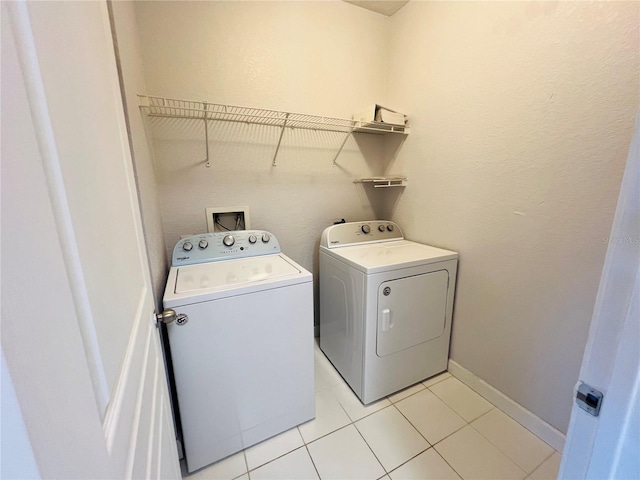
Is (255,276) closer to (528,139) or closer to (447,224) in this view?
(447,224)

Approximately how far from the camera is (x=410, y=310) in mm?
1619

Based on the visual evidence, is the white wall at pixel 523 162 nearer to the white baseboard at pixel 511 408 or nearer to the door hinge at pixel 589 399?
the white baseboard at pixel 511 408

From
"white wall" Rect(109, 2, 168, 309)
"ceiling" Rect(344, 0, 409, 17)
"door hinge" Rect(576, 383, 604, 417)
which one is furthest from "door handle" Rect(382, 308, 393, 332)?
"ceiling" Rect(344, 0, 409, 17)

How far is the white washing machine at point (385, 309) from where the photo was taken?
4.97 feet

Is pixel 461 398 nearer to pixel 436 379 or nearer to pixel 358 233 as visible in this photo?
pixel 436 379

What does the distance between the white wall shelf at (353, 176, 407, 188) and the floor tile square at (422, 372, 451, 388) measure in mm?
1466

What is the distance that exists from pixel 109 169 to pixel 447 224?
182cm

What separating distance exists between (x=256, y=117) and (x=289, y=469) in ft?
6.86

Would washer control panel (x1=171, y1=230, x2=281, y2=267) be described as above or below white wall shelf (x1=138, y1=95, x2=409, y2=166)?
below

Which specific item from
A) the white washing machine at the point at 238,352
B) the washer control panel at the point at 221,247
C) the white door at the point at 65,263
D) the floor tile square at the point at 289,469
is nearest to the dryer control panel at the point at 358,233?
the washer control panel at the point at 221,247

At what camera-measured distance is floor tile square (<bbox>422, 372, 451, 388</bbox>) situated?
182 centimetres

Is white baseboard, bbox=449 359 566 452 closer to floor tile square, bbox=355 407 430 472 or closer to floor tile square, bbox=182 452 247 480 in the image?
floor tile square, bbox=355 407 430 472

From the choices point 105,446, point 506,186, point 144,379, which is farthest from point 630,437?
point 506,186

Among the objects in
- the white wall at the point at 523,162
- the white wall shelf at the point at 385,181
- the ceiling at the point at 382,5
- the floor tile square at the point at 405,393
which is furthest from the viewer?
the white wall shelf at the point at 385,181
